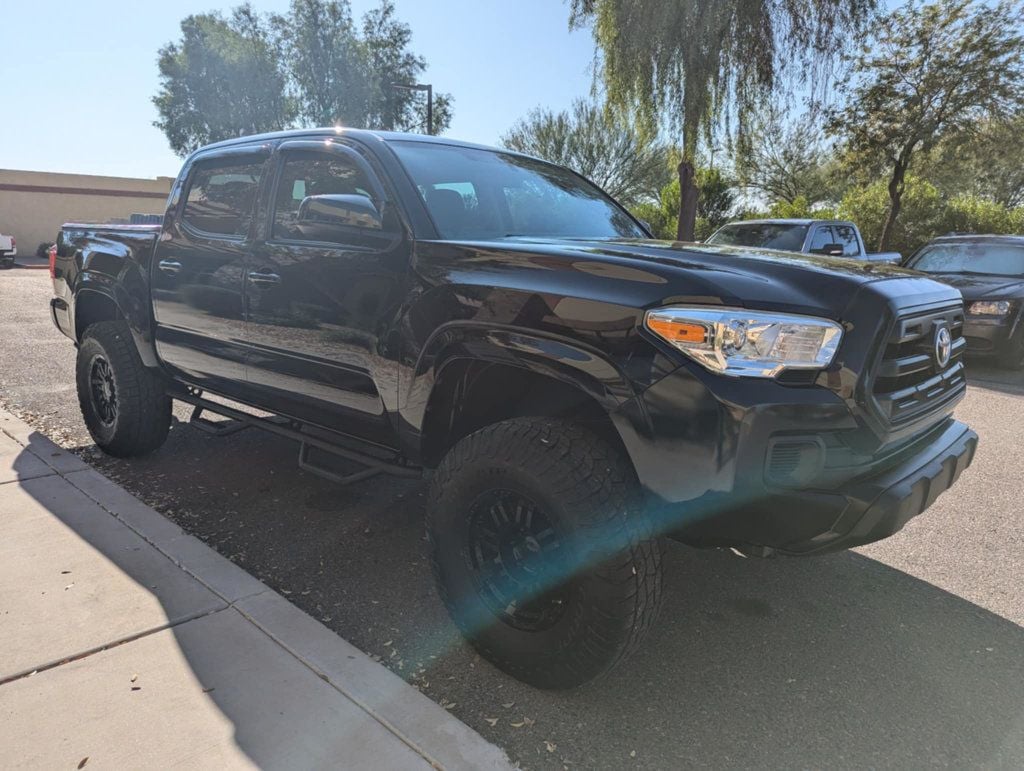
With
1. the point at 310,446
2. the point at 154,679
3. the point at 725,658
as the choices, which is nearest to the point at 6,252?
the point at 310,446

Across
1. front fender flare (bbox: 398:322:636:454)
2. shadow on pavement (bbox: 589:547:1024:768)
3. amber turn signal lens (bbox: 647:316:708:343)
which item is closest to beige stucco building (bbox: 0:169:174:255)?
front fender flare (bbox: 398:322:636:454)

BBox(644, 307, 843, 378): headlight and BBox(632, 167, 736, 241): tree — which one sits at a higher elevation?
BBox(632, 167, 736, 241): tree

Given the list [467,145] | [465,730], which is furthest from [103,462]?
[465,730]

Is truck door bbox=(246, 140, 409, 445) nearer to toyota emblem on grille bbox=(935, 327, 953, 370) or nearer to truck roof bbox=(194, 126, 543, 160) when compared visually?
truck roof bbox=(194, 126, 543, 160)

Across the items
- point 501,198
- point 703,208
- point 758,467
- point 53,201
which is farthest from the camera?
point 53,201

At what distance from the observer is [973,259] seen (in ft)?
30.5

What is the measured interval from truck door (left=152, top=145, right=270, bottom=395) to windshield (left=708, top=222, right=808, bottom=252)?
6.54 m

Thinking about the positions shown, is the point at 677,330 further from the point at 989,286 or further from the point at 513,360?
the point at 989,286

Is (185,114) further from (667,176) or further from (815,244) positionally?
(815,244)

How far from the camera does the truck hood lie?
1964 mm

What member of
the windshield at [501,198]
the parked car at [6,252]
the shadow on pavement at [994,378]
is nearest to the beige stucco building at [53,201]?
the parked car at [6,252]

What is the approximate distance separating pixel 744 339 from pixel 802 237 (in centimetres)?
815

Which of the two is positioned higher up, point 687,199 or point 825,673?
point 687,199

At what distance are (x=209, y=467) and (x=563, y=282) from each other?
124 inches
